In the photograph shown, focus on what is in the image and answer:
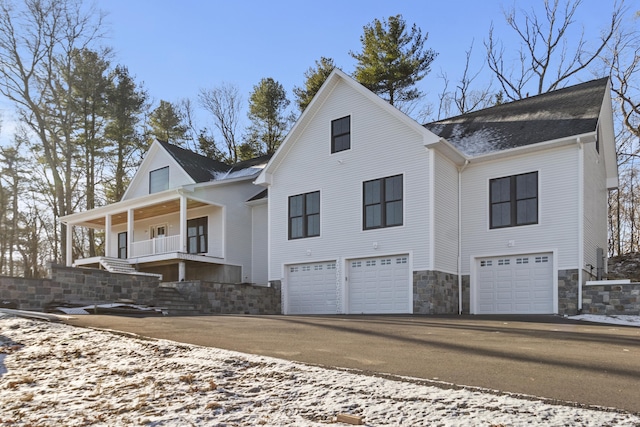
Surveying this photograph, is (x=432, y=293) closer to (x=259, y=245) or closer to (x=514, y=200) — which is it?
A: (x=514, y=200)

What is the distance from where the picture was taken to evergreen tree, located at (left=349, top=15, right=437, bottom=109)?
3162cm

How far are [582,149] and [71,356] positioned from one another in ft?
43.6

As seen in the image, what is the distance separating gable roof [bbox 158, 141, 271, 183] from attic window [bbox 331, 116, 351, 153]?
5998mm

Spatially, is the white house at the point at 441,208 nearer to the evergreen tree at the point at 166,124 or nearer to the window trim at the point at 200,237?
the window trim at the point at 200,237

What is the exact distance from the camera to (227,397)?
16.0 feet

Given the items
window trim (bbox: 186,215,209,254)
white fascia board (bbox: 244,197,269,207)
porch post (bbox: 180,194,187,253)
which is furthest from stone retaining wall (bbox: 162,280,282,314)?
window trim (bbox: 186,215,209,254)

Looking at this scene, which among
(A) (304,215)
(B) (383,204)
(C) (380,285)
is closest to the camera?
(C) (380,285)

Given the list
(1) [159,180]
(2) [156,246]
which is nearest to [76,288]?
(2) [156,246]

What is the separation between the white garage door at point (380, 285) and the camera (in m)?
15.9

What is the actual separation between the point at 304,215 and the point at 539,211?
7465 mm

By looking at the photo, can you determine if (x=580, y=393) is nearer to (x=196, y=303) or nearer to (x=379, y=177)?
(x=379, y=177)

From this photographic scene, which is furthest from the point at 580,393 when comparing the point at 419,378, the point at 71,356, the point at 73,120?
the point at 73,120

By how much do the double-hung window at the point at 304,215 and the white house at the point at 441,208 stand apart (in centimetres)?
5

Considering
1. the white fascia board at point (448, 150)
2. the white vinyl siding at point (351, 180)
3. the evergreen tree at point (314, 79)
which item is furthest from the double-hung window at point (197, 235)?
the evergreen tree at point (314, 79)
